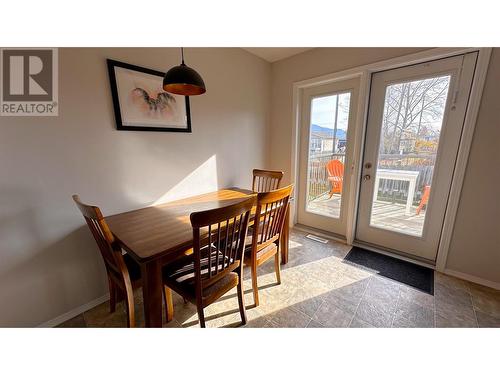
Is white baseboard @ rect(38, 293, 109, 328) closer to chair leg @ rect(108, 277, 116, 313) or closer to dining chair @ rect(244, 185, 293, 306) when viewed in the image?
chair leg @ rect(108, 277, 116, 313)

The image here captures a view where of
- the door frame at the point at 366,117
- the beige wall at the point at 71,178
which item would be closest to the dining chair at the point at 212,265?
the beige wall at the point at 71,178

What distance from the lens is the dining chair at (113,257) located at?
1008mm

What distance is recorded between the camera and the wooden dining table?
1.04 m

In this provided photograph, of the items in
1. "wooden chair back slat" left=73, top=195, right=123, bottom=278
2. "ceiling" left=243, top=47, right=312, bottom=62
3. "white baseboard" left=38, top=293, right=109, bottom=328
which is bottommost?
"white baseboard" left=38, top=293, right=109, bottom=328

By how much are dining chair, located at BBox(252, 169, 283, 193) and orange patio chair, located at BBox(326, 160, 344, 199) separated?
2.54 ft

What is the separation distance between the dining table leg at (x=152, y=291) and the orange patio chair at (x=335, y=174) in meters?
2.24

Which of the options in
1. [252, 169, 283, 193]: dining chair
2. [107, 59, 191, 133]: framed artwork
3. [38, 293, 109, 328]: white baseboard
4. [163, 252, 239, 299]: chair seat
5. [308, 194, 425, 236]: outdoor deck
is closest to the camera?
[163, 252, 239, 299]: chair seat

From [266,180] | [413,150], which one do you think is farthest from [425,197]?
[266,180]

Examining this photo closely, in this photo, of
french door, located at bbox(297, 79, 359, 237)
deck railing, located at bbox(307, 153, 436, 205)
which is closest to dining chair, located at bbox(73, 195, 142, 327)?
french door, located at bbox(297, 79, 359, 237)

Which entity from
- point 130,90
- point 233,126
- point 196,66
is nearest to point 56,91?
point 130,90

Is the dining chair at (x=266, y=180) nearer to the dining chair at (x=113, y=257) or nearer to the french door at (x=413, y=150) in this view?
the french door at (x=413, y=150)

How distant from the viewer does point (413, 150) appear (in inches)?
76.9

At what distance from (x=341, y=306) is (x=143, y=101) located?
7.50 feet

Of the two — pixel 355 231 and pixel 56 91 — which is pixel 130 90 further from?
pixel 355 231
